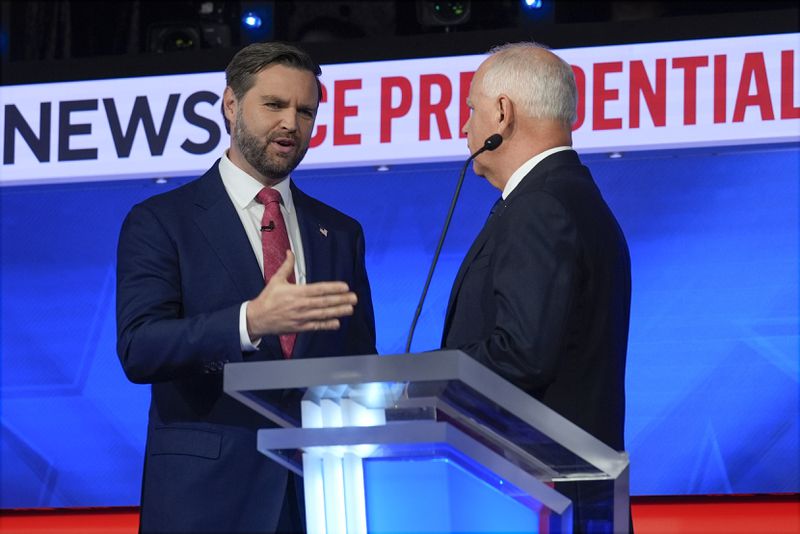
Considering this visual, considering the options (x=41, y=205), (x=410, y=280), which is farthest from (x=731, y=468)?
(x=41, y=205)

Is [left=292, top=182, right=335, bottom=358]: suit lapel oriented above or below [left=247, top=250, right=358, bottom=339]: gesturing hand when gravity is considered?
above

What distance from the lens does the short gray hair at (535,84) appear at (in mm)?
2262

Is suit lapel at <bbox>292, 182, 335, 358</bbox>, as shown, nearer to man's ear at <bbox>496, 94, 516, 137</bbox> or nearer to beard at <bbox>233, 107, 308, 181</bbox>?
beard at <bbox>233, 107, 308, 181</bbox>

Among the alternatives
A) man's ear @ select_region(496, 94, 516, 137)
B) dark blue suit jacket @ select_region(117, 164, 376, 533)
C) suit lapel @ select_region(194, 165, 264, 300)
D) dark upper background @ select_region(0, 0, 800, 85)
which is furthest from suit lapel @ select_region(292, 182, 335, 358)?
dark upper background @ select_region(0, 0, 800, 85)

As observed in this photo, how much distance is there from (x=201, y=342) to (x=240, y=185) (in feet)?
1.71

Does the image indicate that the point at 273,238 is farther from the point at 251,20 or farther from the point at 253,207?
the point at 251,20

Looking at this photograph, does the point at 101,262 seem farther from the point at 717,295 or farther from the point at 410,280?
the point at 717,295

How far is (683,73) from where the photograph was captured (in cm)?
395

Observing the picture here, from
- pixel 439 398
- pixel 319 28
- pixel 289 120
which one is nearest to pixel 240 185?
pixel 289 120

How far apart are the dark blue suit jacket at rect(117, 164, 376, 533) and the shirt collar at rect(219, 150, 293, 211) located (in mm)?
36

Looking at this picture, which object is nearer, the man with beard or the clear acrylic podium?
the clear acrylic podium

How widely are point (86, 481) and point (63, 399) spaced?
0.95 feet

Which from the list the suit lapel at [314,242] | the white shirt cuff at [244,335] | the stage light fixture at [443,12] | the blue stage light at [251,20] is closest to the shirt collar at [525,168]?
the suit lapel at [314,242]

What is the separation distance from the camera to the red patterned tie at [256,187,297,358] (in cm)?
222
